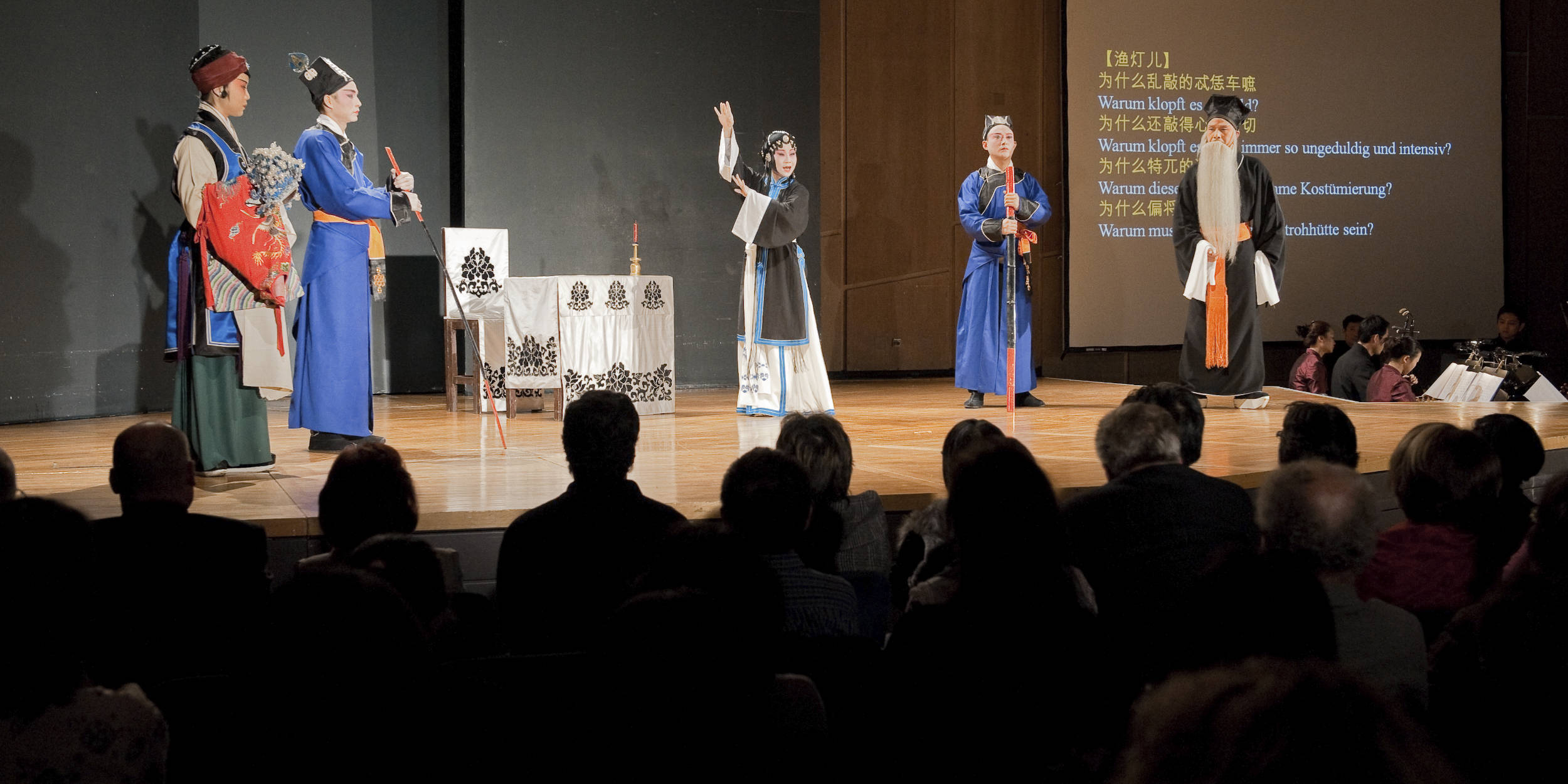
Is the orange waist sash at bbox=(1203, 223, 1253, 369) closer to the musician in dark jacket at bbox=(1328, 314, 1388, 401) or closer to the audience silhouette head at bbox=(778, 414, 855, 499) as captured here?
the musician in dark jacket at bbox=(1328, 314, 1388, 401)

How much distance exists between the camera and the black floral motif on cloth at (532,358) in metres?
6.54

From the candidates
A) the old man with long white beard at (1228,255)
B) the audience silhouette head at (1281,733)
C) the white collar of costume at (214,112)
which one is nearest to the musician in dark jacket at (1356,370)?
the old man with long white beard at (1228,255)

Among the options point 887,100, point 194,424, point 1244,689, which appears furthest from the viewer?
point 887,100

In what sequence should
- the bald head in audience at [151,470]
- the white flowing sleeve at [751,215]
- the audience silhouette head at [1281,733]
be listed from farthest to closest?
the white flowing sleeve at [751,215] < the bald head in audience at [151,470] < the audience silhouette head at [1281,733]

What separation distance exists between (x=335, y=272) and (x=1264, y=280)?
4299 millimetres

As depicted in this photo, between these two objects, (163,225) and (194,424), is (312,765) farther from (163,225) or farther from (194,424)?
(163,225)

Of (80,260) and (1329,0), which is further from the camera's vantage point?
(1329,0)

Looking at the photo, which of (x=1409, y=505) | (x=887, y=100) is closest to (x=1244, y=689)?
(x=1409, y=505)

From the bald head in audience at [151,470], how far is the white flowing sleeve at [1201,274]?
508cm

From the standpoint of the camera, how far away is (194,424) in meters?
4.14

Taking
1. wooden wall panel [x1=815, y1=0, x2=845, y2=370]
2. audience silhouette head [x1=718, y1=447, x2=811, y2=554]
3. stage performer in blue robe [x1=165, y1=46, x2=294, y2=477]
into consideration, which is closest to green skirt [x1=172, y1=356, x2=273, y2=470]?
stage performer in blue robe [x1=165, y1=46, x2=294, y2=477]

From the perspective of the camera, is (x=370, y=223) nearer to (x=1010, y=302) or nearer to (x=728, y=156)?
(x=728, y=156)

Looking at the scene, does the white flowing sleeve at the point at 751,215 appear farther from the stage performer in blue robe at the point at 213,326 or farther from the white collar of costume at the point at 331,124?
the stage performer in blue robe at the point at 213,326

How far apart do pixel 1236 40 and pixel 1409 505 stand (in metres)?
7.76
